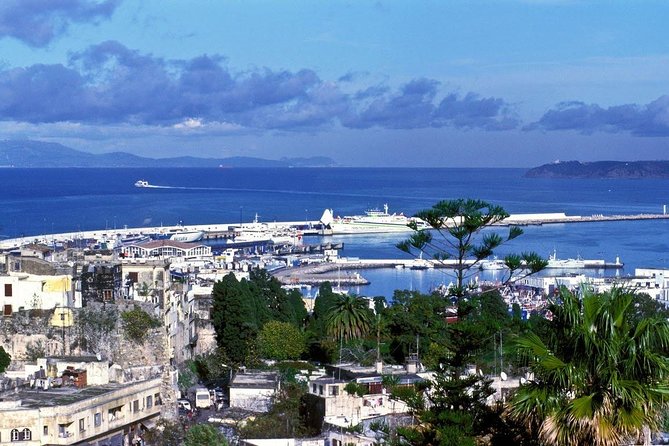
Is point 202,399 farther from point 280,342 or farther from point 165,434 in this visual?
point 280,342

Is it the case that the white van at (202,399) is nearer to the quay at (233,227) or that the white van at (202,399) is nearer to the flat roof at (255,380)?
the flat roof at (255,380)

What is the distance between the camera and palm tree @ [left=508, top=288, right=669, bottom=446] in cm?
991

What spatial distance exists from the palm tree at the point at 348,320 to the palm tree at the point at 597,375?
21.6m

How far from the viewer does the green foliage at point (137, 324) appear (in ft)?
93.5

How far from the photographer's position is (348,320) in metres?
32.9

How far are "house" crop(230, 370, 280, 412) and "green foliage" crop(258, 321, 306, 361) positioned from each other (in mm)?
4626

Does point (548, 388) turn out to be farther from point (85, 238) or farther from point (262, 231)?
point (262, 231)

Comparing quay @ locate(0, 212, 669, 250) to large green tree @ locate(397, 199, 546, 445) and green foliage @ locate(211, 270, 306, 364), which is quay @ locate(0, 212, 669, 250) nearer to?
green foliage @ locate(211, 270, 306, 364)

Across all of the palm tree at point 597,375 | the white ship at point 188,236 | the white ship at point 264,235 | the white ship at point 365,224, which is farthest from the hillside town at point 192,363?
the white ship at point 365,224

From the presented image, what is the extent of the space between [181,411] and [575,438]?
52.8 ft

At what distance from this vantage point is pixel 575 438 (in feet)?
32.6

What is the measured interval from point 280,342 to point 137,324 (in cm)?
411

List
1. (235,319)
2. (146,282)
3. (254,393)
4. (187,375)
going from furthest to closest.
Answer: (146,282) → (235,319) → (187,375) → (254,393)

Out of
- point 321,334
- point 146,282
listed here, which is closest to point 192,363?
point 146,282
